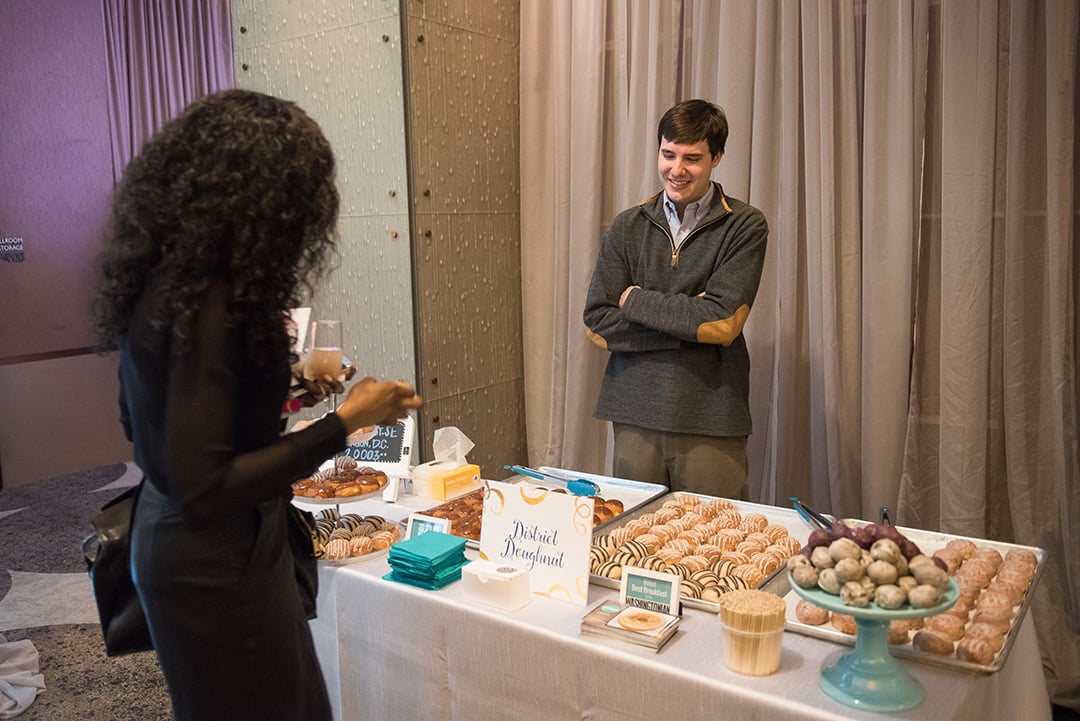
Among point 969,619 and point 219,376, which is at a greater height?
point 219,376

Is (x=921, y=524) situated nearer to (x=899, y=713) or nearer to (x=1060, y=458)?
(x=1060, y=458)

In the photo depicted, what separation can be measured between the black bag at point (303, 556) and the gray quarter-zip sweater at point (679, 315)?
44.5 inches

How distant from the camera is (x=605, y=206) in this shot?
3.32m

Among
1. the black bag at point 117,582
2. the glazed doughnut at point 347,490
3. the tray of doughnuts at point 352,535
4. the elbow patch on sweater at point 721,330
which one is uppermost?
the elbow patch on sweater at point 721,330

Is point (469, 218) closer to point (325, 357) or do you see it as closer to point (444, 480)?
point (444, 480)

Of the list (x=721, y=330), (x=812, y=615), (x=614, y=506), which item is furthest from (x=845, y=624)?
(x=721, y=330)

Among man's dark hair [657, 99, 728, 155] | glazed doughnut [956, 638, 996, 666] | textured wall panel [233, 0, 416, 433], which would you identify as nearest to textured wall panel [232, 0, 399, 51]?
textured wall panel [233, 0, 416, 433]

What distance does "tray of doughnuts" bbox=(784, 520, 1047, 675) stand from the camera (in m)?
1.25

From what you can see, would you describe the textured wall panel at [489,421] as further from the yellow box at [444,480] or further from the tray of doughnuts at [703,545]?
the tray of doughnuts at [703,545]

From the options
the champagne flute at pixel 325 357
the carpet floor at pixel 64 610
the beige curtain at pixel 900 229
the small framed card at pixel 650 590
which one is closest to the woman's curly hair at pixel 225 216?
the champagne flute at pixel 325 357

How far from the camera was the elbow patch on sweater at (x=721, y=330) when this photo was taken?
7.12 ft

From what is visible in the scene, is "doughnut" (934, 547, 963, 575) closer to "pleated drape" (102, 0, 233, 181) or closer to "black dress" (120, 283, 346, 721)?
"black dress" (120, 283, 346, 721)

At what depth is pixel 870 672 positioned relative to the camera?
3.85 ft

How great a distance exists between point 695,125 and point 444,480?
3.45 feet
